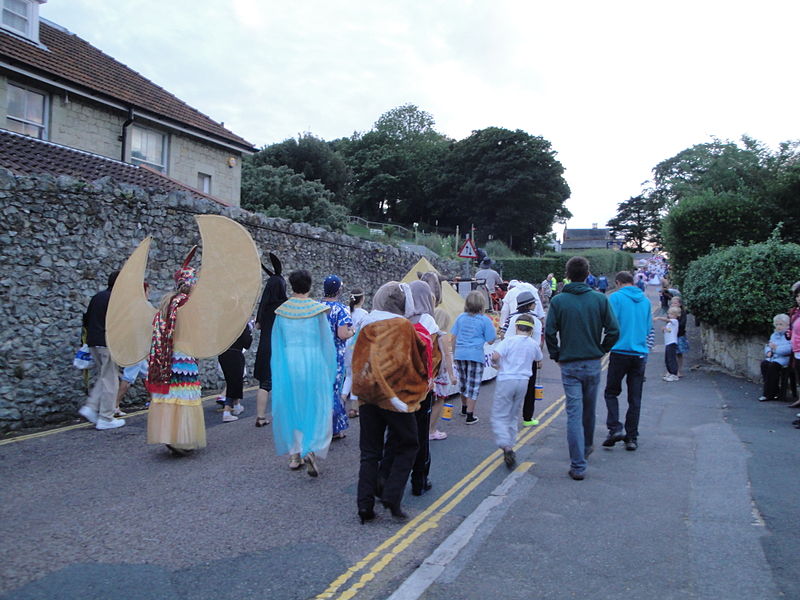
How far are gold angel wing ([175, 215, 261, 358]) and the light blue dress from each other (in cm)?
38

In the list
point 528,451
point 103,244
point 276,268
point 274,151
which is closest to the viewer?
point 528,451

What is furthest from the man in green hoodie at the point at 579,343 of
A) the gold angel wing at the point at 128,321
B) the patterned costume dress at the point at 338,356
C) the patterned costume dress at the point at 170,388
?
the gold angel wing at the point at 128,321

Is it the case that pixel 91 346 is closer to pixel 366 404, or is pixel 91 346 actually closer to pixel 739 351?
pixel 366 404

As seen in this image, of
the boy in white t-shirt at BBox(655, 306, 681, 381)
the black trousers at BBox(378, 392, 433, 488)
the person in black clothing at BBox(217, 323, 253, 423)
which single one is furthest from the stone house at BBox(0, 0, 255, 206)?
the boy in white t-shirt at BBox(655, 306, 681, 381)

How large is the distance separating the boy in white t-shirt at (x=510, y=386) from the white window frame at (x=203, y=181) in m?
15.6

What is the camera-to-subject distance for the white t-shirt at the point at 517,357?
6301mm

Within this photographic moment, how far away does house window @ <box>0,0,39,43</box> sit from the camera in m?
15.2

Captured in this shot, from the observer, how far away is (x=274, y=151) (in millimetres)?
47500

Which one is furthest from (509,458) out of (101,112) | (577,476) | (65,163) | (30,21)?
(30,21)

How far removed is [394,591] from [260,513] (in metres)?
1.63

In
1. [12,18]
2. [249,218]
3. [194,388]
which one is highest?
[12,18]

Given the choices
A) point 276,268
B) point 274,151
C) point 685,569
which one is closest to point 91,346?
point 276,268

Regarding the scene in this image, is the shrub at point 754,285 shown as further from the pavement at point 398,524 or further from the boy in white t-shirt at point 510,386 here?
the boy in white t-shirt at point 510,386

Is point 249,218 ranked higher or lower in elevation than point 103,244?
higher
